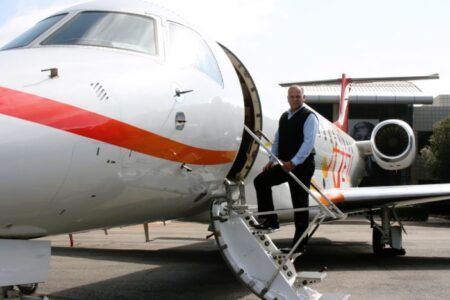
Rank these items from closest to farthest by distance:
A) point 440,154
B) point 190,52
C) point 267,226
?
point 190,52
point 267,226
point 440,154

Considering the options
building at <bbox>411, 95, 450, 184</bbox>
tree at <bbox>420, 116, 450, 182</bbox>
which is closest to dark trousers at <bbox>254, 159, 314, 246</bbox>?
tree at <bbox>420, 116, 450, 182</bbox>

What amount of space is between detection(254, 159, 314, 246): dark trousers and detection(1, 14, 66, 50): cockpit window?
2.65m

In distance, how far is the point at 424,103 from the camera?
121ft

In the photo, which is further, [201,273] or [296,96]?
[201,273]

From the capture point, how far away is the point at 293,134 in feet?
19.7

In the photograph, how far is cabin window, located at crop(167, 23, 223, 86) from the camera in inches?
210

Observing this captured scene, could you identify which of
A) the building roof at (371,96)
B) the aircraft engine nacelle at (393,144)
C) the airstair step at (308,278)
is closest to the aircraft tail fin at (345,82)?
the aircraft engine nacelle at (393,144)

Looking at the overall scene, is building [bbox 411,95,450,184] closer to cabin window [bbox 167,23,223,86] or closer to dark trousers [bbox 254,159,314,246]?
dark trousers [bbox 254,159,314,246]

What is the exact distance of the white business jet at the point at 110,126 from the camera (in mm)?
3707

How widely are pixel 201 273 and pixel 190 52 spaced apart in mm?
4620

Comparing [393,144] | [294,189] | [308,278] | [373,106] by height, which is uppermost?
[294,189]

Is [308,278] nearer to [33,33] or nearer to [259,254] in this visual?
[259,254]

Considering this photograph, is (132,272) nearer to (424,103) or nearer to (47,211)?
(47,211)

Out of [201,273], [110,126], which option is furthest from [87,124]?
[201,273]
